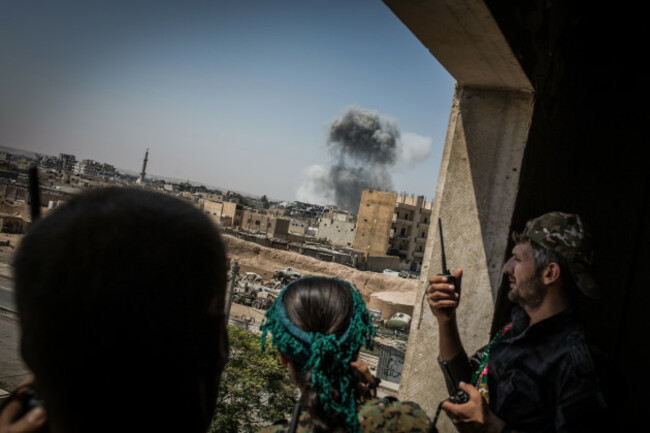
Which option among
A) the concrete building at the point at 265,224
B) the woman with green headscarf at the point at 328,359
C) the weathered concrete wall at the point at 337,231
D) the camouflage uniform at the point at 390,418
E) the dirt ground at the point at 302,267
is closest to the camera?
the woman with green headscarf at the point at 328,359

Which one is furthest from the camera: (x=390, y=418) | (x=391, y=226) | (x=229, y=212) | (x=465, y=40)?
(x=229, y=212)

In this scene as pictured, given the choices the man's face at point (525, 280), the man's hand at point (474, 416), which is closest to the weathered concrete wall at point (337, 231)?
the man's face at point (525, 280)

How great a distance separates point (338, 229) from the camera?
61.8m

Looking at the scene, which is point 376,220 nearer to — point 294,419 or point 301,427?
point 301,427

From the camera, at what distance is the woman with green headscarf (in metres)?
1.45

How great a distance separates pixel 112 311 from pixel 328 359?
3.14ft

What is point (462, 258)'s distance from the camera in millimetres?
2432

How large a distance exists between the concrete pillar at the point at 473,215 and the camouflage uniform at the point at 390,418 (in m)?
0.81

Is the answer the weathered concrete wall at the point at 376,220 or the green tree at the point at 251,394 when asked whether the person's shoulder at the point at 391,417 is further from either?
the weathered concrete wall at the point at 376,220

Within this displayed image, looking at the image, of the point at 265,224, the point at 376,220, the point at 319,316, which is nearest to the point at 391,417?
the point at 319,316

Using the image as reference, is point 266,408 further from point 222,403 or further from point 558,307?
point 558,307

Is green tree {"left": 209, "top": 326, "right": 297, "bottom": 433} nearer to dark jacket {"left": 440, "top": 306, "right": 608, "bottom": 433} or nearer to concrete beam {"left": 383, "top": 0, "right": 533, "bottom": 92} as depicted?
dark jacket {"left": 440, "top": 306, "right": 608, "bottom": 433}

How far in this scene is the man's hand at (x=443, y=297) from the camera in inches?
82.5

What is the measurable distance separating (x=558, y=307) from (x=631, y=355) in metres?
2.21
